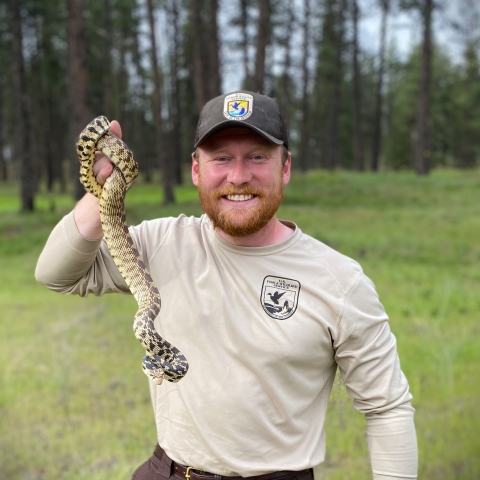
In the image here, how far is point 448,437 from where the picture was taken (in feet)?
20.4

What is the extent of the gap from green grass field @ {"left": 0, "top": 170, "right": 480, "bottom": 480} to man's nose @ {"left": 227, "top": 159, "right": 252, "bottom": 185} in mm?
1339

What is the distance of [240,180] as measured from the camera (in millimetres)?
2967

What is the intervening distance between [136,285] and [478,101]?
2182 inches

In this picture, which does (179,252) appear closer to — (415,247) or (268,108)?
(268,108)

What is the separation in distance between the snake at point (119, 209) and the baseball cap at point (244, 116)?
0.44m

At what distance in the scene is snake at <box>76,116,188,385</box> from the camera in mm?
2820

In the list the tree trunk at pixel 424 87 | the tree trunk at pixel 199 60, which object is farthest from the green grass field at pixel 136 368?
the tree trunk at pixel 424 87

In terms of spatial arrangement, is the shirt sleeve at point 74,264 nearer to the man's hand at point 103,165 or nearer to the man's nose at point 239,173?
the man's hand at point 103,165

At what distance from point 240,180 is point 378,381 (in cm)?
124

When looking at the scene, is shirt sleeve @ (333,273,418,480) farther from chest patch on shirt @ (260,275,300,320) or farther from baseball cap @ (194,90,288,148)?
baseball cap @ (194,90,288,148)

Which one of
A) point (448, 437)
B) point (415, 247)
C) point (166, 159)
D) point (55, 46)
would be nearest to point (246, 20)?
point (166, 159)

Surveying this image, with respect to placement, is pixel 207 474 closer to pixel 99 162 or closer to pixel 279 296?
pixel 279 296

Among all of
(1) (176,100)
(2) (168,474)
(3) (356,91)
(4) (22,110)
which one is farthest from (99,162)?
(1) (176,100)

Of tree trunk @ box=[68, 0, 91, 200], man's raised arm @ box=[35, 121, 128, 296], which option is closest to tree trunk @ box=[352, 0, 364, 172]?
tree trunk @ box=[68, 0, 91, 200]
